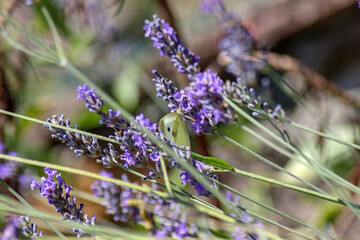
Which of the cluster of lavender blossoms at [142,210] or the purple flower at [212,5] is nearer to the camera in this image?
the cluster of lavender blossoms at [142,210]

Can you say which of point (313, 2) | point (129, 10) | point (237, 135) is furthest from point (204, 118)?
point (129, 10)

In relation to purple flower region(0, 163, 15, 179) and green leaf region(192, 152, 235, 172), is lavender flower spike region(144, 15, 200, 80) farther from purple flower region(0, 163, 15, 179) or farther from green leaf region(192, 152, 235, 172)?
purple flower region(0, 163, 15, 179)

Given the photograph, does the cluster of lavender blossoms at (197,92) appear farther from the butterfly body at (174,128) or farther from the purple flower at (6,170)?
the purple flower at (6,170)

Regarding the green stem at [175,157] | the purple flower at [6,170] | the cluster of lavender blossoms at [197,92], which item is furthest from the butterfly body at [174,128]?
the purple flower at [6,170]

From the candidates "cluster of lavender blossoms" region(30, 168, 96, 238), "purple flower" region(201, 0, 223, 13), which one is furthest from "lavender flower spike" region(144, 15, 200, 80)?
"purple flower" region(201, 0, 223, 13)

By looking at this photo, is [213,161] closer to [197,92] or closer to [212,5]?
[197,92]

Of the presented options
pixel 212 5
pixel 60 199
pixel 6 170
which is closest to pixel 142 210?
pixel 60 199

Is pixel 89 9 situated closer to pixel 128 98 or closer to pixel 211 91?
pixel 128 98
